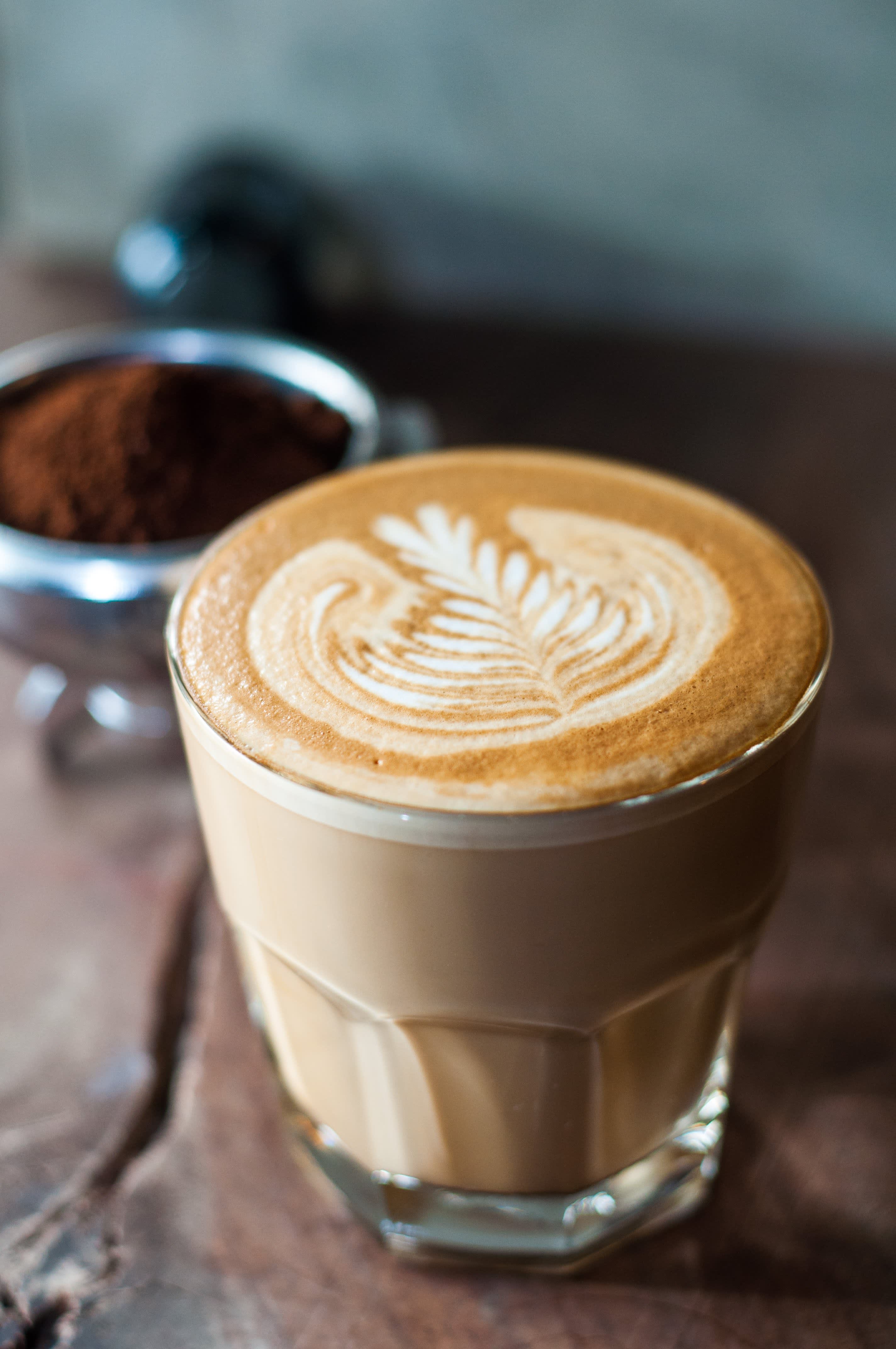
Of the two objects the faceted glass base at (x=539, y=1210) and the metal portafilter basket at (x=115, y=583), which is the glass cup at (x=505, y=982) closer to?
the faceted glass base at (x=539, y=1210)

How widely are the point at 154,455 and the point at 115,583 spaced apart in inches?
3.9

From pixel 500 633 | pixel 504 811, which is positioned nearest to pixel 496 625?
pixel 500 633

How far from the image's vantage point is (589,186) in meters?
1.33

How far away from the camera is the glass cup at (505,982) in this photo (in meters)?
0.35

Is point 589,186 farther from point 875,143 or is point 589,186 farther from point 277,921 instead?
point 277,921

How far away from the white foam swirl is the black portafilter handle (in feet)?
2.18

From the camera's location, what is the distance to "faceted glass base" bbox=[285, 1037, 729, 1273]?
47 centimetres

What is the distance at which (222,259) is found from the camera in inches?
41.0

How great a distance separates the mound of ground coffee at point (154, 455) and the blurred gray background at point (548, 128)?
0.55 m

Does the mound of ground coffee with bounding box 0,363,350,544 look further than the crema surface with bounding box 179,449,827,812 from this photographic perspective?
Yes

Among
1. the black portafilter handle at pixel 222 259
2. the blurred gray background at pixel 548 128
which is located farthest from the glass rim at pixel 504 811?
the blurred gray background at pixel 548 128

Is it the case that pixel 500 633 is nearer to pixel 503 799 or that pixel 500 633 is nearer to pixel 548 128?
pixel 503 799

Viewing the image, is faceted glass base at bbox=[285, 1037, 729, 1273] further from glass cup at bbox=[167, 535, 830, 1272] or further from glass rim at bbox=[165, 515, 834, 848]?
glass rim at bbox=[165, 515, 834, 848]

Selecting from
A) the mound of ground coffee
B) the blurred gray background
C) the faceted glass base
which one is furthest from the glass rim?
the blurred gray background
